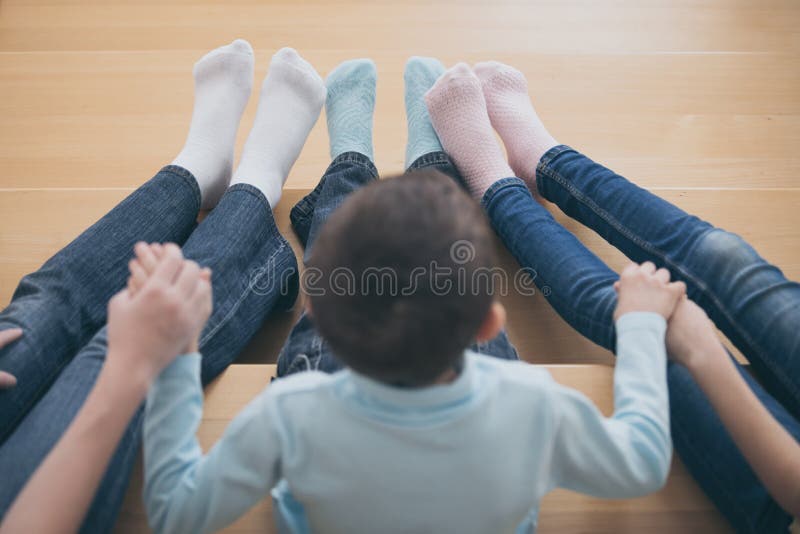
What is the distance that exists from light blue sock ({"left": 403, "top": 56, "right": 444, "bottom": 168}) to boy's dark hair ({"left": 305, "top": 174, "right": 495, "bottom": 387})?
661 millimetres

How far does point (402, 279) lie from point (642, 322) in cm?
34

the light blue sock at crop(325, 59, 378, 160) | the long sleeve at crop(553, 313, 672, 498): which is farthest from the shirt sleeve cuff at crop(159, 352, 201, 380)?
the light blue sock at crop(325, 59, 378, 160)

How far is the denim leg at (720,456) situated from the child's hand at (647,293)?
0.27ft

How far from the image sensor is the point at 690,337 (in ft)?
2.09

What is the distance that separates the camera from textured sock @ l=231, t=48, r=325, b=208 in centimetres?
95

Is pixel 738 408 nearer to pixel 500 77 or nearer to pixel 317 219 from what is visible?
pixel 317 219

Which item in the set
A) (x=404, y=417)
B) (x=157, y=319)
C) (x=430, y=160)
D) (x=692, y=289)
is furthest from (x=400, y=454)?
(x=430, y=160)

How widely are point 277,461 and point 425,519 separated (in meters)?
0.13

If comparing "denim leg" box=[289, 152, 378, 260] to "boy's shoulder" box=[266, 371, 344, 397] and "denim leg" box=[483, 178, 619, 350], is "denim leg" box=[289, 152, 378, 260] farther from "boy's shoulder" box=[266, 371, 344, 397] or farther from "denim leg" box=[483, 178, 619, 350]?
"boy's shoulder" box=[266, 371, 344, 397]

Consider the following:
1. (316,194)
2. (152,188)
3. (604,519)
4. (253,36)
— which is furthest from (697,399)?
(253,36)

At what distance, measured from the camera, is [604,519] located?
2.10 ft

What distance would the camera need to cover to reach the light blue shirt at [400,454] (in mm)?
431

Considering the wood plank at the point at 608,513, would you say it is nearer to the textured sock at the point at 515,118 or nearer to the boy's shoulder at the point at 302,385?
the boy's shoulder at the point at 302,385

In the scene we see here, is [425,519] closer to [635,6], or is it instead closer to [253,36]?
[253,36]
